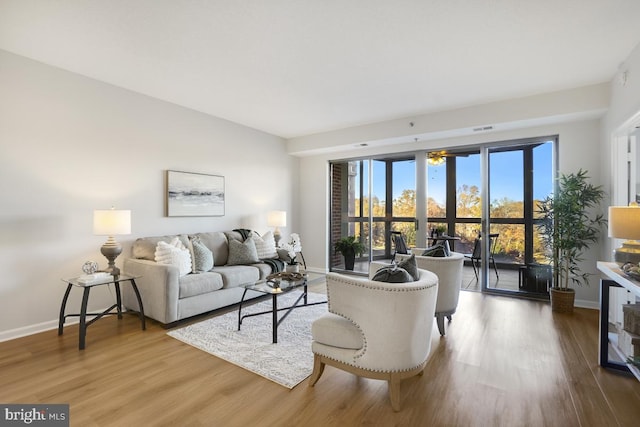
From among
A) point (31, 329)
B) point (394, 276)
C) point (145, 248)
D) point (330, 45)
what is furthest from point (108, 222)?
point (394, 276)

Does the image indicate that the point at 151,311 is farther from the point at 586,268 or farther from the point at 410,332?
the point at 586,268

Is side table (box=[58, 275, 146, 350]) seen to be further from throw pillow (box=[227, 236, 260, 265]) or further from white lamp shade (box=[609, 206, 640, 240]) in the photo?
white lamp shade (box=[609, 206, 640, 240])

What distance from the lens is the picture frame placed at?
442 centimetres

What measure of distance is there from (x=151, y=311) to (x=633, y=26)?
532 centimetres

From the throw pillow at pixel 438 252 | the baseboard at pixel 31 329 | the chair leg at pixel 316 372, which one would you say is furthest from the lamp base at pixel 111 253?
the throw pillow at pixel 438 252

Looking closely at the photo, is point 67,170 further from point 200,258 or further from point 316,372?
point 316,372

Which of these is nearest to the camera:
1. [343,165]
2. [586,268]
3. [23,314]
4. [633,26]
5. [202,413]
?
[202,413]

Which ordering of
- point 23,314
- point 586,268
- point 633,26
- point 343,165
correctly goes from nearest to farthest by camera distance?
1. point 633,26
2. point 23,314
3. point 586,268
4. point 343,165

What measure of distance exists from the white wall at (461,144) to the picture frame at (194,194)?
7.00ft

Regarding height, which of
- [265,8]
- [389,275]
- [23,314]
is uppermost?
[265,8]

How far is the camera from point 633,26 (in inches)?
102

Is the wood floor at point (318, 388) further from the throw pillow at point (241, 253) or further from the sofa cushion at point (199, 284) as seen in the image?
the throw pillow at point (241, 253)

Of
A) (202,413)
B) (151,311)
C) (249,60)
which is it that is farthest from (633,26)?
(151,311)

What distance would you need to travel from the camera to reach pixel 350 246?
252 inches
